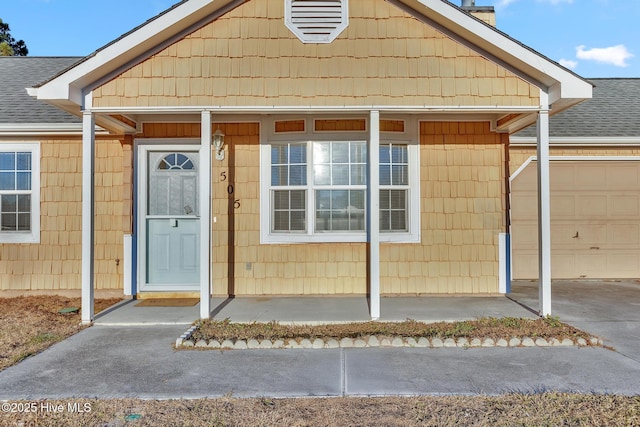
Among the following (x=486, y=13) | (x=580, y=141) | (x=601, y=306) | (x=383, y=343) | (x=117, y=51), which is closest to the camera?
(x=383, y=343)

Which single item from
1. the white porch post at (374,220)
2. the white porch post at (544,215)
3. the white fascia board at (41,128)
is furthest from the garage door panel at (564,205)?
the white fascia board at (41,128)

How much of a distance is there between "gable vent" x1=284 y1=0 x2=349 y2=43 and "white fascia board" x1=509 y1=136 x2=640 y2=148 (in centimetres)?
426

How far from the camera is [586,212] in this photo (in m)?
8.15

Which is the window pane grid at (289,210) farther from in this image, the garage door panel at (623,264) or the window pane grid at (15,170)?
the garage door panel at (623,264)

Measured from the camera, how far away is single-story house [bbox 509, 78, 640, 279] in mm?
8008

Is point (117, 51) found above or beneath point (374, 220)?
above

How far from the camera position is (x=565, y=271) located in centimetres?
815

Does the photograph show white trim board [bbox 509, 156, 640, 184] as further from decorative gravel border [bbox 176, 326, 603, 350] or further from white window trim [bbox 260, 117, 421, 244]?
decorative gravel border [bbox 176, 326, 603, 350]

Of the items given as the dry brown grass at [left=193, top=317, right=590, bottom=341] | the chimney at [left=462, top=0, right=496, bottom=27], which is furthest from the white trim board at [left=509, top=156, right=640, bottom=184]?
the dry brown grass at [left=193, top=317, right=590, bottom=341]

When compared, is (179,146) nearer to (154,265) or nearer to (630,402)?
(154,265)

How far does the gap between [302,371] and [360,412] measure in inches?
→ 35.2

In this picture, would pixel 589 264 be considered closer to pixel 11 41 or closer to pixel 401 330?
pixel 401 330

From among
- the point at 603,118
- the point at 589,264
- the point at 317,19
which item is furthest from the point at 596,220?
the point at 317,19

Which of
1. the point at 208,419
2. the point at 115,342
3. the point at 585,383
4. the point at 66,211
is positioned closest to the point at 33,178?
the point at 66,211
